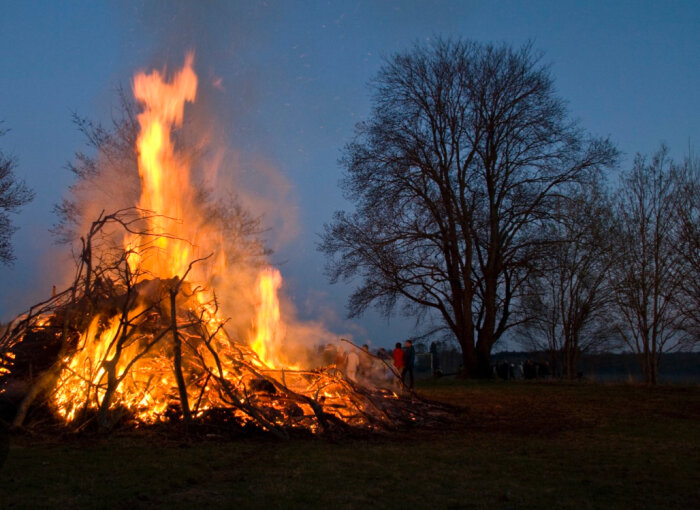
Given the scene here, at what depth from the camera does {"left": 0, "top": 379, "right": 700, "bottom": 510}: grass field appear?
190 inches

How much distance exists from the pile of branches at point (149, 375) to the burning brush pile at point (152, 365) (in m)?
0.02

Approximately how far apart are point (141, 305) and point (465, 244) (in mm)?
16694

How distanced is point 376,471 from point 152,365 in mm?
4227

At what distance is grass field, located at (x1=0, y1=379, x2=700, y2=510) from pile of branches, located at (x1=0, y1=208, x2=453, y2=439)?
1.88 ft

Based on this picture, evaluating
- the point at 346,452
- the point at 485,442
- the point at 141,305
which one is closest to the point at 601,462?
the point at 485,442

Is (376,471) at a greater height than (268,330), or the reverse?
(268,330)

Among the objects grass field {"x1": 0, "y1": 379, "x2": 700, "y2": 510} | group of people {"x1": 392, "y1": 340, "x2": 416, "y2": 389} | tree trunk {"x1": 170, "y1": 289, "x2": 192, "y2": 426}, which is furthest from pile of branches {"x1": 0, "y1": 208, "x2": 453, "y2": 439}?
group of people {"x1": 392, "y1": 340, "x2": 416, "y2": 389}

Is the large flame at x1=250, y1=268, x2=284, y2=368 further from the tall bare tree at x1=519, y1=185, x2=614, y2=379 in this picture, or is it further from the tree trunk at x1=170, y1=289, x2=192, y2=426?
the tall bare tree at x1=519, y1=185, x2=614, y2=379

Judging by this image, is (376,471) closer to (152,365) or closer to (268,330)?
(152,365)

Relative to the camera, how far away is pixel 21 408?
7.66 meters

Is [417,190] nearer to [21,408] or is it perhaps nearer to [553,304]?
[553,304]

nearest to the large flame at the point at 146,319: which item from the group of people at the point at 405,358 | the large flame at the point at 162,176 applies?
the large flame at the point at 162,176

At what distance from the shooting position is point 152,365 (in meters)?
8.75

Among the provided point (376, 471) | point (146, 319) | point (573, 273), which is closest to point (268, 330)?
point (146, 319)
